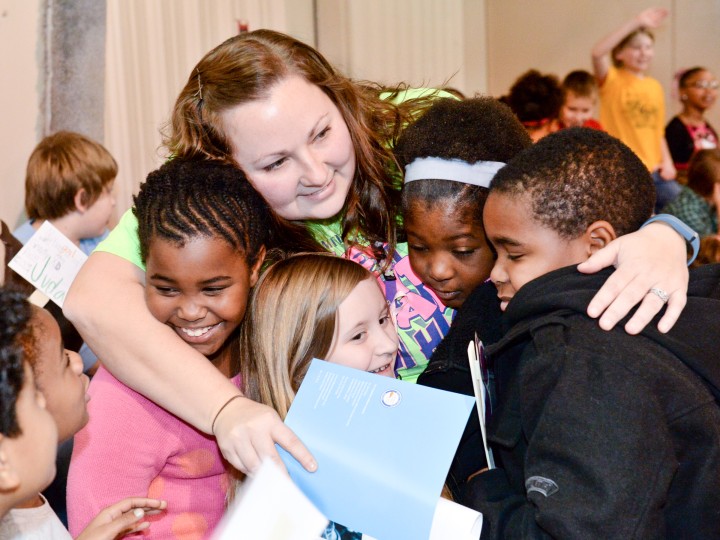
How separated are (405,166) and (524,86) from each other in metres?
3.82

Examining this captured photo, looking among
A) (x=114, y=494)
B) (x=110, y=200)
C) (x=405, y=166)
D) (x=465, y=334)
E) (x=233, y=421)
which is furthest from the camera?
(x=110, y=200)

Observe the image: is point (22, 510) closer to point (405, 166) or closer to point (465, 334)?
point (465, 334)

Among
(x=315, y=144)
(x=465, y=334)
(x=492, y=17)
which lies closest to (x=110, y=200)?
(x=315, y=144)

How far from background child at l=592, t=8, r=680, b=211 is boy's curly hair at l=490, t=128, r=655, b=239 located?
15.2 ft

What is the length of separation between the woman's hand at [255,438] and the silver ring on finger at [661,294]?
0.71m

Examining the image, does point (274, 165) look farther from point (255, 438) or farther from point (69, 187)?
point (69, 187)

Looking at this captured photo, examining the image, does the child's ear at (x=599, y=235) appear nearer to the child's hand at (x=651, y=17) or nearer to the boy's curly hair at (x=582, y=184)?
the boy's curly hair at (x=582, y=184)

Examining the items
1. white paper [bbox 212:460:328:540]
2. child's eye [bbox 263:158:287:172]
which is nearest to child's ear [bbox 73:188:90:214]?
child's eye [bbox 263:158:287:172]

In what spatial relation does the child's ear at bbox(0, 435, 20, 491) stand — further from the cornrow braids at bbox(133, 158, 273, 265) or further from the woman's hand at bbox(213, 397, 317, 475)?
the cornrow braids at bbox(133, 158, 273, 265)

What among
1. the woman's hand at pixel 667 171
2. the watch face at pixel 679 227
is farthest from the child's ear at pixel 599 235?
the woman's hand at pixel 667 171

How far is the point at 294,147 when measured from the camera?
192cm

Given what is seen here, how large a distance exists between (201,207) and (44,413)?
25.6 inches

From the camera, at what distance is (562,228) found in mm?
1649

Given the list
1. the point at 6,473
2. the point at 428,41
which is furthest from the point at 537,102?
the point at 6,473
